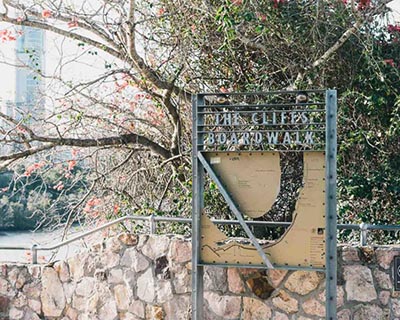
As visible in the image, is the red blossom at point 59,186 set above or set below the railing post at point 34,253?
above

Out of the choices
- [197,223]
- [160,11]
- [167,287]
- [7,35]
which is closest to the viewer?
[197,223]

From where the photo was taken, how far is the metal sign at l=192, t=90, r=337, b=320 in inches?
246

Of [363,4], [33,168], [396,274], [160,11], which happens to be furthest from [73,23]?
[396,274]

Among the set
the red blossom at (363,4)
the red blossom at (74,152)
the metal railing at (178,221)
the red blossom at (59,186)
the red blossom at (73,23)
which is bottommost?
the metal railing at (178,221)

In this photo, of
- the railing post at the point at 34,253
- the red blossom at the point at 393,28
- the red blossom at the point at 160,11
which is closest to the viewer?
the railing post at the point at 34,253

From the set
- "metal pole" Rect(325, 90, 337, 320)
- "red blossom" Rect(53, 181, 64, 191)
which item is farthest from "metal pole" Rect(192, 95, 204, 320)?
"red blossom" Rect(53, 181, 64, 191)

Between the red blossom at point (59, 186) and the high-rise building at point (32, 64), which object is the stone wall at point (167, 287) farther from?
the high-rise building at point (32, 64)

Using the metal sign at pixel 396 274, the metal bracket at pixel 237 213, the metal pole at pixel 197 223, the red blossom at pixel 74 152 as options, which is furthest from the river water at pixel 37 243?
the metal sign at pixel 396 274

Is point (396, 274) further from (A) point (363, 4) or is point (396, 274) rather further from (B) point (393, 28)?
(B) point (393, 28)

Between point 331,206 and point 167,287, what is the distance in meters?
2.00

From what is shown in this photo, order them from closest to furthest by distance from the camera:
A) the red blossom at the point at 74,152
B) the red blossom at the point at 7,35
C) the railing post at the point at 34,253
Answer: the railing post at the point at 34,253 → the red blossom at the point at 7,35 → the red blossom at the point at 74,152

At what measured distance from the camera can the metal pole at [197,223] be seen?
6.61 meters

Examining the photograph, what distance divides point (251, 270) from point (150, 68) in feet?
11.3

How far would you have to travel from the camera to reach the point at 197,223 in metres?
6.65
